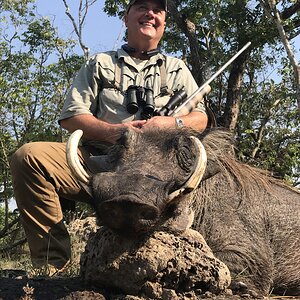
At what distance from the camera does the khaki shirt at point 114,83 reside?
4430 mm

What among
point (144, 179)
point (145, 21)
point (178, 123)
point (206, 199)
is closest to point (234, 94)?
point (145, 21)

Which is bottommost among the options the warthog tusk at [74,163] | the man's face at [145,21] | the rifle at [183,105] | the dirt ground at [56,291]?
the dirt ground at [56,291]

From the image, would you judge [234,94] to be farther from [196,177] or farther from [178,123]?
[196,177]

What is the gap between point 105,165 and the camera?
3.32 m

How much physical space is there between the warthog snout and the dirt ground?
35 centimetres

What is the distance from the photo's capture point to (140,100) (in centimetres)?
434

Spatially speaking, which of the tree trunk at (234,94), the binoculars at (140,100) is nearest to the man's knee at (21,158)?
the binoculars at (140,100)

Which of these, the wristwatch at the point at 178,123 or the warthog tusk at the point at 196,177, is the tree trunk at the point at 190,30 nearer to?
the wristwatch at the point at 178,123

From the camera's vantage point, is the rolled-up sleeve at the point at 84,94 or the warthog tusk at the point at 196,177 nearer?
the warthog tusk at the point at 196,177

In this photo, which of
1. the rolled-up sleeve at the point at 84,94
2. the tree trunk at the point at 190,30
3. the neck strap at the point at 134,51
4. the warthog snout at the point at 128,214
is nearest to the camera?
the warthog snout at the point at 128,214

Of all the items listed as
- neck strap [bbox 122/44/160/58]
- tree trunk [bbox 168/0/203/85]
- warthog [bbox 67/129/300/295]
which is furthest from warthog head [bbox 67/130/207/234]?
tree trunk [bbox 168/0/203/85]

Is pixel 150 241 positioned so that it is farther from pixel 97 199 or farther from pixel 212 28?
pixel 212 28

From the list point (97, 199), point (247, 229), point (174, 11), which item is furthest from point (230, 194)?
point (174, 11)

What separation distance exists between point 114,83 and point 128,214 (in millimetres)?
2129
